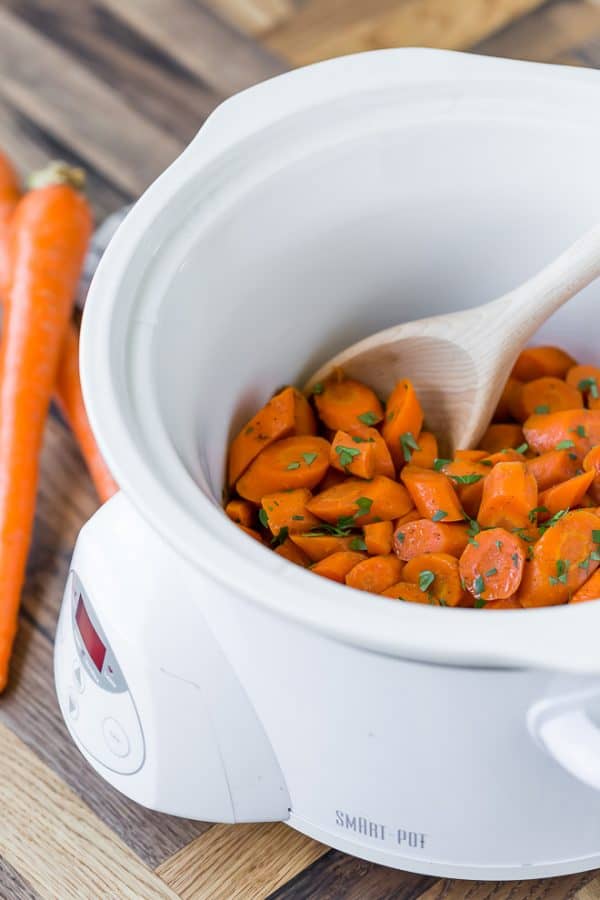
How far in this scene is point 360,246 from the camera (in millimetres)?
1120

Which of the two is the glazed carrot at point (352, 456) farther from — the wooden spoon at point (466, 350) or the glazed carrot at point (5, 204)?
the glazed carrot at point (5, 204)

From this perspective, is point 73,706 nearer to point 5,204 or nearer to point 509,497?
point 509,497

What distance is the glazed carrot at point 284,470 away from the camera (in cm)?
105

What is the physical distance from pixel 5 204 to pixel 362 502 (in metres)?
0.75

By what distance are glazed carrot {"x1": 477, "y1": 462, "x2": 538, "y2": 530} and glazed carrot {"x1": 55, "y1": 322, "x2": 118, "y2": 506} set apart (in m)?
0.50

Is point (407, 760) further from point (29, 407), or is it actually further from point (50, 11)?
point (50, 11)

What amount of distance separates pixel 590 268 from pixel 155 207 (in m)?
0.39

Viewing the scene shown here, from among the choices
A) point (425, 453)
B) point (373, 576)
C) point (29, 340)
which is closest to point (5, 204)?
point (29, 340)

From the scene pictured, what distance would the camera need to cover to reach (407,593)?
3.08 ft

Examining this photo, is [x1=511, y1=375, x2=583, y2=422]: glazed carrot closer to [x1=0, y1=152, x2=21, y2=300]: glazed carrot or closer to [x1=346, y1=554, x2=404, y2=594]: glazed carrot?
[x1=346, y1=554, x2=404, y2=594]: glazed carrot

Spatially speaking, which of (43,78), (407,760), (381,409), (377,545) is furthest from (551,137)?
(43,78)

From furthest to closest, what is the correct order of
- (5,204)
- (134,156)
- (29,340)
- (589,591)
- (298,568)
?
Answer: (134,156) → (5,204) → (29,340) → (589,591) → (298,568)

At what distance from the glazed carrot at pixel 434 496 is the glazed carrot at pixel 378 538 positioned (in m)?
0.04

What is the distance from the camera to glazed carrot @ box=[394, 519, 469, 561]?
97cm
